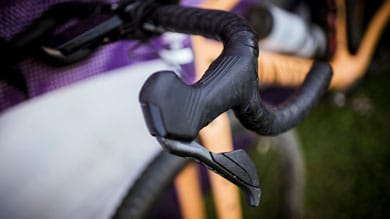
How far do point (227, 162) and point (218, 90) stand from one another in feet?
0.20

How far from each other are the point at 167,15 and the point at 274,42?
649 mm

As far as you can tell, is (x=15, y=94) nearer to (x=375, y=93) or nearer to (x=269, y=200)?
(x=269, y=200)

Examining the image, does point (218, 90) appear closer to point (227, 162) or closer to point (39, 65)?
point (227, 162)

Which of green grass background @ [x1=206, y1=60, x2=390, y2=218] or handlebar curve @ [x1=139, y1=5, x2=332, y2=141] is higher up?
handlebar curve @ [x1=139, y1=5, x2=332, y2=141]

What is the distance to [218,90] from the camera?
349 millimetres

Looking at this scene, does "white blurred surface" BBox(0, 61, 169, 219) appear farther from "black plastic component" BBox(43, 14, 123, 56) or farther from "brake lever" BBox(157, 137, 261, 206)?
"brake lever" BBox(157, 137, 261, 206)

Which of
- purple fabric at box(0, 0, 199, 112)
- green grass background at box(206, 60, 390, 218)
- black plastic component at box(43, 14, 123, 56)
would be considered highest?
black plastic component at box(43, 14, 123, 56)

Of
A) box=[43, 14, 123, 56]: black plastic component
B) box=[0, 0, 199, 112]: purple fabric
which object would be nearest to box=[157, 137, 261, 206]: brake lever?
box=[43, 14, 123, 56]: black plastic component

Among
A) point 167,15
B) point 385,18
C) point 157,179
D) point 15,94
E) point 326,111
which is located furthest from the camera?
point 326,111

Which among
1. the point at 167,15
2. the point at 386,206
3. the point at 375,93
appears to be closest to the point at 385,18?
the point at 375,93

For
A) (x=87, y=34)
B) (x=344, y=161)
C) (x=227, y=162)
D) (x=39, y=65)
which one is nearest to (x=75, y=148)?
(x=39, y=65)

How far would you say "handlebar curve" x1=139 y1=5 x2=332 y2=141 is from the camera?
0.32m

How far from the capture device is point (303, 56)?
3.99 feet

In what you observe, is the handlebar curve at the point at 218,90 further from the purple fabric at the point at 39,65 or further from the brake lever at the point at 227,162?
the purple fabric at the point at 39,65
